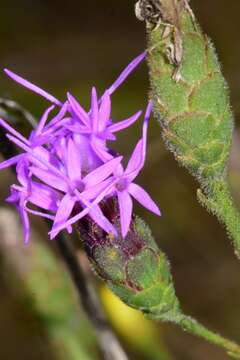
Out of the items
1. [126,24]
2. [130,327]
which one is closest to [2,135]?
[130,327]

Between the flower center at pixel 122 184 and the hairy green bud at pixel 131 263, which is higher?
the flower center at pixel 122 184

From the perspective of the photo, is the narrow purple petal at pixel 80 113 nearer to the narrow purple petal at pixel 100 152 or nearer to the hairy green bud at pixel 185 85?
the narrow purple petal at pixel 100 152

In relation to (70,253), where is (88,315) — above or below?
below

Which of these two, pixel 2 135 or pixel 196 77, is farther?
pixel 2 135

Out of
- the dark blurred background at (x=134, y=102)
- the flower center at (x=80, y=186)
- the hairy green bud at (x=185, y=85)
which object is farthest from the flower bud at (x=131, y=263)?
the dark blurred background at (x=134, y=102)

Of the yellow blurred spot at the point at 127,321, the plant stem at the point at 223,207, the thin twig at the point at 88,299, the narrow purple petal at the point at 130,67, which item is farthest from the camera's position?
the yellow blurred spot at the point at 127,321

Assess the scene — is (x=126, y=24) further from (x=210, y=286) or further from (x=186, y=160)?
(x=186, y=160)

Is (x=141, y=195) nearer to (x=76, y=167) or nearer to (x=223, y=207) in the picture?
(x=76, y=167)
